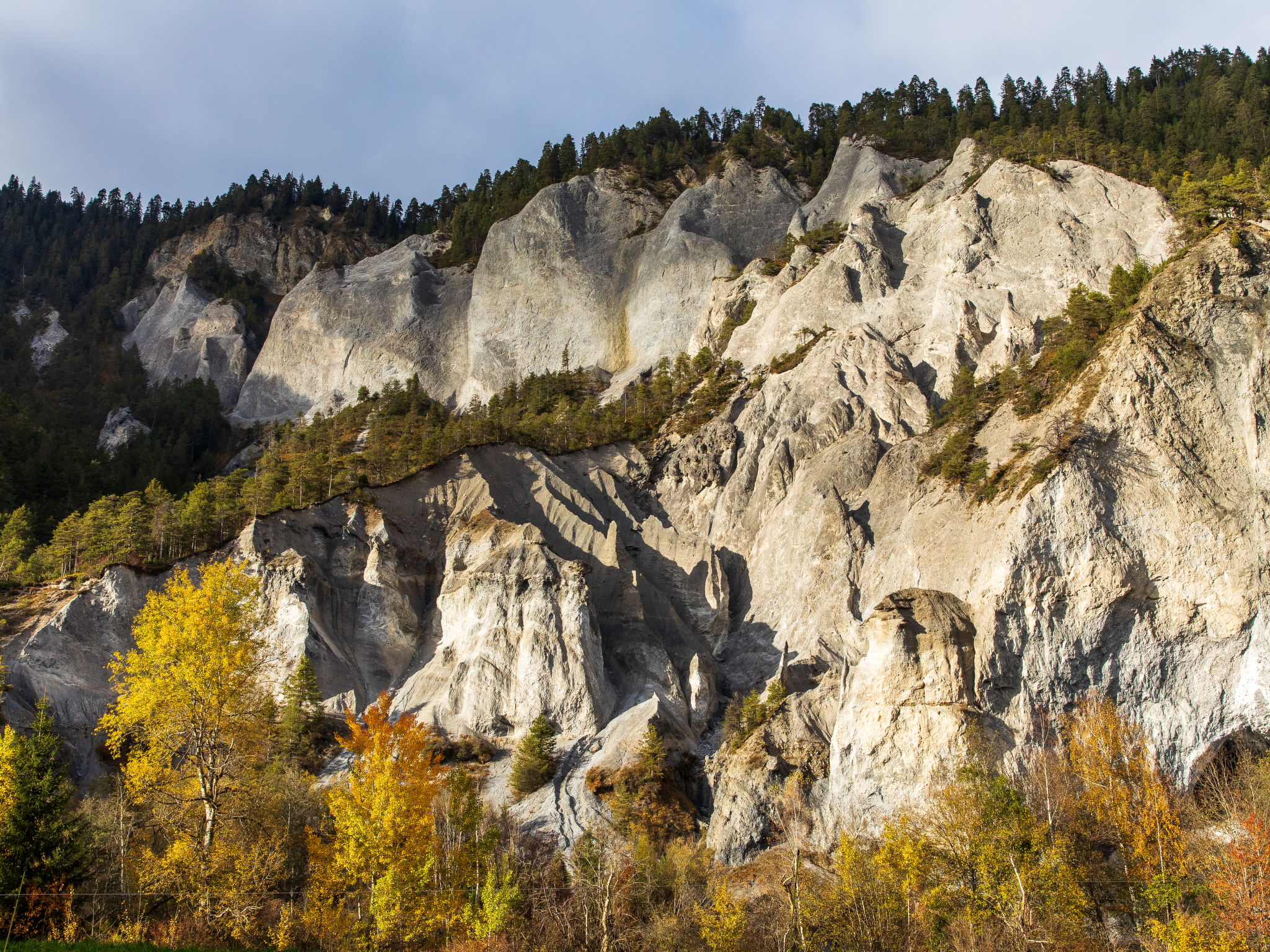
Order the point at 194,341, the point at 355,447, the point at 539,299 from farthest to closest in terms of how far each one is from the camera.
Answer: the point at 194,341 → the point at 539,299 → the point at 355,447

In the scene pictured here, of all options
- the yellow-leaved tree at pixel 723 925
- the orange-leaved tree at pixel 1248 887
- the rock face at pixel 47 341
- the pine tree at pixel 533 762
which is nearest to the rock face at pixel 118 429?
the rock face at pixel 47 341

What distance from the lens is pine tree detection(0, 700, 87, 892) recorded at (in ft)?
75.9

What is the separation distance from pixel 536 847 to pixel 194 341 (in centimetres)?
9386

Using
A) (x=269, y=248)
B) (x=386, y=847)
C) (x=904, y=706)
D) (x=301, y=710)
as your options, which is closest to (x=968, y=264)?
(x=904, y=706)

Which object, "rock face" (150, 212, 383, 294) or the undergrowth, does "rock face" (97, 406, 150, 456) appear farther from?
the undergrowth

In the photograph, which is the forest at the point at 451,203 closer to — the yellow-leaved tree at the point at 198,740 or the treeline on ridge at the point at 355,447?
the treeline on ridge at the point at 355,447

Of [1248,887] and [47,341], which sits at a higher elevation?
[47,341]

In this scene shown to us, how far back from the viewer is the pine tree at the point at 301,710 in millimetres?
41281

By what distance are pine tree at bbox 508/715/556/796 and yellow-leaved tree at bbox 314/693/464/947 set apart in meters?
16.8

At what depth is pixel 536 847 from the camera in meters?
37.3

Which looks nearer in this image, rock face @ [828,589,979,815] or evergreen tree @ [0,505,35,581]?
rock face @ [828,589,979,815]

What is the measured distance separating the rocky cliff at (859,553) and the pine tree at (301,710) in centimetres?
283

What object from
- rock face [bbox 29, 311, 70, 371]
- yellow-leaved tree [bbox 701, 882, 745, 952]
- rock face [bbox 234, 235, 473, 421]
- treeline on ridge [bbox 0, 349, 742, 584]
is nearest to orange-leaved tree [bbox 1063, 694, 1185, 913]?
yellow-leaved tree [bbox 701, 882, 745, 952]

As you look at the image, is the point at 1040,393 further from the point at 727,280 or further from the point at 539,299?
the point at 539,299
